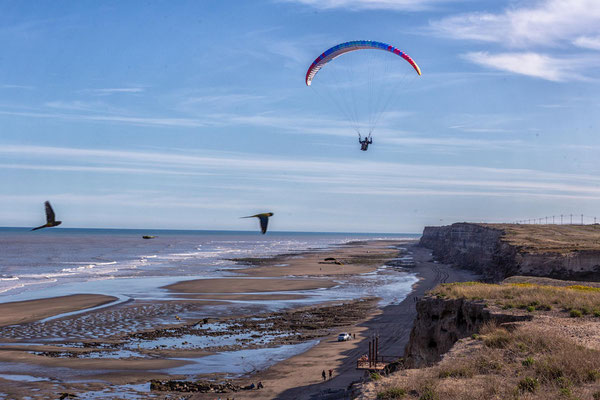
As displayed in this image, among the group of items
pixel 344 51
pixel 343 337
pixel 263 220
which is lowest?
pixel 343 337

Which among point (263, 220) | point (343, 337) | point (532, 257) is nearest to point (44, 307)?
point (343, 337)

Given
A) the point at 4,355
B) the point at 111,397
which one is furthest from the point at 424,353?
the point at 4,355

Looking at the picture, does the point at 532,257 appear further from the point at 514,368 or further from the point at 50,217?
the point at 50,217

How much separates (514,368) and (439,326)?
830 cm

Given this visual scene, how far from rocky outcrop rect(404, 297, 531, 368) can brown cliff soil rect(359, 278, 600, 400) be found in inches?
87.4

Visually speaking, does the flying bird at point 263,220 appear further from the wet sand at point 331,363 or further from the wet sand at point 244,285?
the wet sand at point 244,285

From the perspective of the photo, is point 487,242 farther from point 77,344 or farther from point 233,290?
point 77,344

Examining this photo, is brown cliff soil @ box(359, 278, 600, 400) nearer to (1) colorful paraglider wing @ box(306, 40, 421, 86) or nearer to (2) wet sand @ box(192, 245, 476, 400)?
(2) wet sand @ box(192, 245, 476, 400)

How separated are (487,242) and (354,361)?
5485 centimetres

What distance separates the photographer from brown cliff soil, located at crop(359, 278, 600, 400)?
11.4 m

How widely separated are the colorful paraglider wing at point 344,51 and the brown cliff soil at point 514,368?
2511cm

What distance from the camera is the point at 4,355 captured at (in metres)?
28.2

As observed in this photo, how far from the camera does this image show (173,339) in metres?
32.4

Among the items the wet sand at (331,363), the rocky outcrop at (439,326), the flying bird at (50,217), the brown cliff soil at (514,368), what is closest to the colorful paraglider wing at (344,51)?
the wet sand at (331,363)
